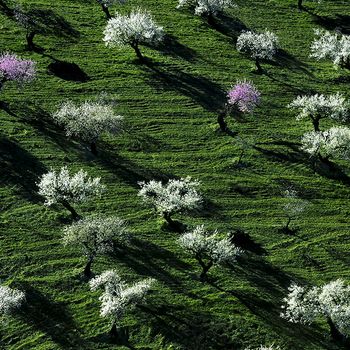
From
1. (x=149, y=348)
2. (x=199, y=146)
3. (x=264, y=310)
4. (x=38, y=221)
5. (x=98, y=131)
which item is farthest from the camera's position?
(x=199, y=146)

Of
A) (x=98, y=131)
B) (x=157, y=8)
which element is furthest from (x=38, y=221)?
(x=157, y=8)

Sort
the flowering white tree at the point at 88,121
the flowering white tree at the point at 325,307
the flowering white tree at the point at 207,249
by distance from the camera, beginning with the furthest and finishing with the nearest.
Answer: the flowering white tree at the point at 88,121
the flowering white tree at the point at 207,249
the flowering white tree at the point at 325,307

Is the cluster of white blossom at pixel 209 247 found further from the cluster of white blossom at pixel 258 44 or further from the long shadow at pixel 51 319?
the cluster of white blossom at pixel 258 44

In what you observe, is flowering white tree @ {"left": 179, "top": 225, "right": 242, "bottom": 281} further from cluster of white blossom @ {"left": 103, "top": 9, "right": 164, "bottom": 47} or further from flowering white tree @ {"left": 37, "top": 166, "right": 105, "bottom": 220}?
cluster of white blossom @ {"left": 103, "top": 9, "right": 164, "bottom": 47}

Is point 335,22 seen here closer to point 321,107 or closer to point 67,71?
point 321,107

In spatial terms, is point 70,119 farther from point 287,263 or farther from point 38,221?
point 287,263

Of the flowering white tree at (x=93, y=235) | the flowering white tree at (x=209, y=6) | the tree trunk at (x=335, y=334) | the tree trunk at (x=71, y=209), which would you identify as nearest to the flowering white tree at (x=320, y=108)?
the flowering white tree at (x=209, y=6)
